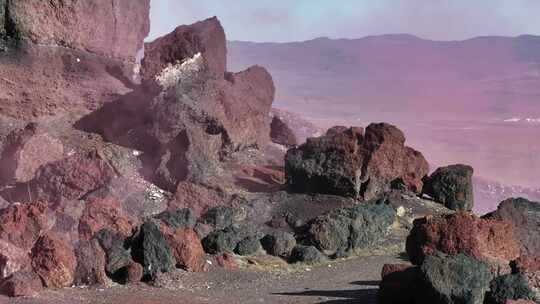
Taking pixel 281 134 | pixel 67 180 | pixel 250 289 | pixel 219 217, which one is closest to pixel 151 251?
pixel 250 289

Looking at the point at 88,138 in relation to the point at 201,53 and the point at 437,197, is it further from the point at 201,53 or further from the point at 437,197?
the point at 437,197

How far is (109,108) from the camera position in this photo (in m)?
14.0

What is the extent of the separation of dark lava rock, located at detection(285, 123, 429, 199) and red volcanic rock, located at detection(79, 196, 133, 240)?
13.6 ft

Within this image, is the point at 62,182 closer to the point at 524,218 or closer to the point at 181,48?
the point at 181,48

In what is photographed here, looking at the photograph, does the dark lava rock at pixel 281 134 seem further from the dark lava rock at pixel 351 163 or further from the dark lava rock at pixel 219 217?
the dark lava rock at pixel 219 217

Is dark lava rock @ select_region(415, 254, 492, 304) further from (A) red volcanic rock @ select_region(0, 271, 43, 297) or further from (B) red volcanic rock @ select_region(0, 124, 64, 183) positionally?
(B) red volcanic rock @ select_region(0, 124, 64, 183)

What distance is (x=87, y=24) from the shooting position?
1349 centimetres

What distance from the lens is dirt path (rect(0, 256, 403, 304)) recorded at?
759 centimetres

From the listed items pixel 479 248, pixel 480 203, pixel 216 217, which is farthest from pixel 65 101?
pixel 480 203

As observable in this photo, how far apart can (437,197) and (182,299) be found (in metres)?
7.26

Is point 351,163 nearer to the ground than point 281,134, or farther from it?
nearer to the ground

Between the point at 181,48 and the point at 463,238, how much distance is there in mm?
8029

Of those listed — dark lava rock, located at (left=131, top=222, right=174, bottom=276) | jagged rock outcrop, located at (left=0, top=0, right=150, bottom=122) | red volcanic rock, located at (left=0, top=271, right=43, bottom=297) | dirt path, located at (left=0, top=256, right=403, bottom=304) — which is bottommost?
dirt path, located at (left=0, top=256, right=403, bottom=304)

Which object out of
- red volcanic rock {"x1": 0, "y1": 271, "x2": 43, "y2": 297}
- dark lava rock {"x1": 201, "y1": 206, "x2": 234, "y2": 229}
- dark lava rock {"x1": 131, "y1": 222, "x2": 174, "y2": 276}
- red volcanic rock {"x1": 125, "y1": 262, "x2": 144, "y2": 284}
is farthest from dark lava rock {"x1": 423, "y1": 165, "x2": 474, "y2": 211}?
red volcanic rock {"x1": 0, "y1": 271, "x2": 43, "y2": 297}
